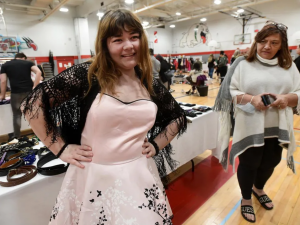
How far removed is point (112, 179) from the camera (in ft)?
2.60

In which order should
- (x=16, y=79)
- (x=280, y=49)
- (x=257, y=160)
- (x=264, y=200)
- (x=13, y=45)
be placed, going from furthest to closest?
Result: 1. (x=13, y=45)
2. (x=16, y=79)
3. (x=264, y=200)
4. (x=257, y=160)
5. (x=280, y=49)

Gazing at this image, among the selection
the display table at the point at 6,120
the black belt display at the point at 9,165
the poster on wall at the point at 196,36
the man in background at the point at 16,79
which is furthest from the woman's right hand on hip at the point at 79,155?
the poster on wall at the point at 196,36

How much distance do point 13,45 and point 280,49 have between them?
9.85 metres

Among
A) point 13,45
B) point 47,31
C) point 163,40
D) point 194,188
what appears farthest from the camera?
point 163,40

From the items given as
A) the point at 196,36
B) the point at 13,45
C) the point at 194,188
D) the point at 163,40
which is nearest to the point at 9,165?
the point at 194,188

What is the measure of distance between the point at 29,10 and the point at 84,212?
34.4 feet

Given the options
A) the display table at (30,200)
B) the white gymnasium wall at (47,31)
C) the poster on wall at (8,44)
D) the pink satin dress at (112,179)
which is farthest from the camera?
the white gymnasium wall at (47,31)

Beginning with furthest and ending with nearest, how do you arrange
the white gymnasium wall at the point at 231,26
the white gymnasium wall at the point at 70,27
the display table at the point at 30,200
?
the white gymnasium wall at the point at 231,26, the white gymnasium wall at the point at 70,27, the display table at the point at 30,200

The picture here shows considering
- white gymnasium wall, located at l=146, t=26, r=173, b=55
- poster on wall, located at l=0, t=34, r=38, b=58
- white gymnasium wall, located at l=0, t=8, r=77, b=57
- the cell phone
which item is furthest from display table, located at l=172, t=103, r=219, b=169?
white gymnasium wall, located at l=146, t=26, r=173, b=55

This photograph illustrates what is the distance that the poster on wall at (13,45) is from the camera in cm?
800

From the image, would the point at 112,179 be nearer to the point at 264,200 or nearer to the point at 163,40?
the point at 264,200

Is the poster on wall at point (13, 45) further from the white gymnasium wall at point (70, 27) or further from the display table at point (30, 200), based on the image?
the display table at point (30, 200)

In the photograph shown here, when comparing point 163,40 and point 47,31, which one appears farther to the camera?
point 163,40

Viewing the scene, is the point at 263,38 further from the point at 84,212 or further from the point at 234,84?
the point at 84,212
